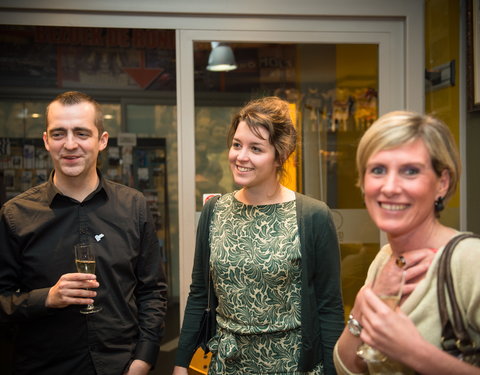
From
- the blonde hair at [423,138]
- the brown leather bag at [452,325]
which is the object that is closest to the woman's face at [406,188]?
the blonde hair at [423,138]

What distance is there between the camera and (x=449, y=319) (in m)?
1.21

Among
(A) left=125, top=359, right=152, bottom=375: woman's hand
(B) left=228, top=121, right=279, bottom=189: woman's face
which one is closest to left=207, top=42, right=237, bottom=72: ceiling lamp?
(B) left=228, top=121, right=279, bottom=189: woman's face

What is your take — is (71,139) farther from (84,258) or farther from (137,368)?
(137,368)

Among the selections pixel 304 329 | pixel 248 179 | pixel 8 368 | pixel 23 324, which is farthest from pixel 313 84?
pixel 8 368

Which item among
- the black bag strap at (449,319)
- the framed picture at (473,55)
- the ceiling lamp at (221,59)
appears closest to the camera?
the black bag strap at (449,319)

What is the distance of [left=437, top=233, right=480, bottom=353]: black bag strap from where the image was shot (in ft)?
3.94

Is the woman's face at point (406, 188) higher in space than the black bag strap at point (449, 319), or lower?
higher

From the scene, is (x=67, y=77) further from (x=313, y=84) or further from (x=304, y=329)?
(x=304, y=329)

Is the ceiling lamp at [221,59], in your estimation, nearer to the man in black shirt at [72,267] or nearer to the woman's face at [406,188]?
the man in black shirt at [72,267]

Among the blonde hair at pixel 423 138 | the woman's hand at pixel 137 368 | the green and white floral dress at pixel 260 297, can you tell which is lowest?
the woman's hand at pixel 137 368

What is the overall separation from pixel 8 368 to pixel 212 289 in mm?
2503

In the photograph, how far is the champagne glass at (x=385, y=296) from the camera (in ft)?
4.12

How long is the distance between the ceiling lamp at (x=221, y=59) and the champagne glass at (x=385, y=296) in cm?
220

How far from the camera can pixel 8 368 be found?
3855 millimetres
